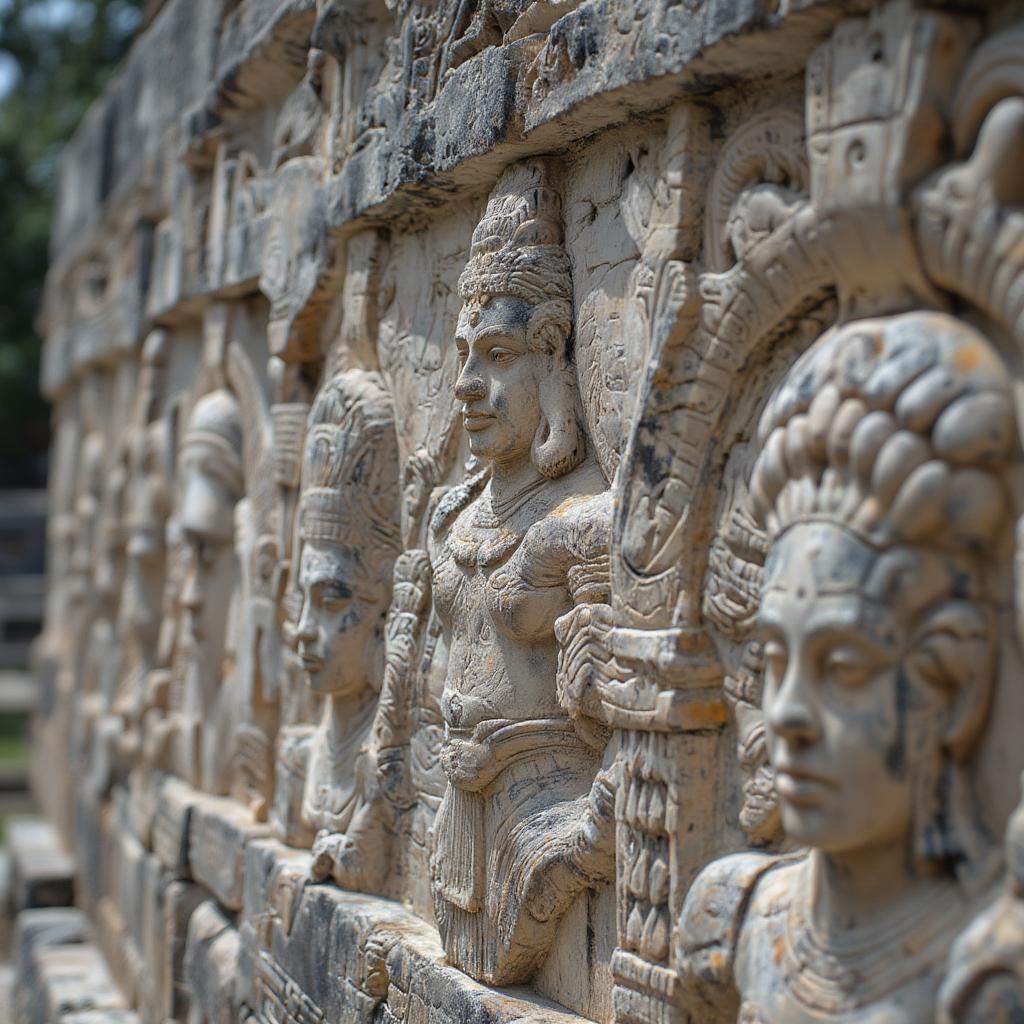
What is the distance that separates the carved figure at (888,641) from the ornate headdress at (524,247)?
1082mm

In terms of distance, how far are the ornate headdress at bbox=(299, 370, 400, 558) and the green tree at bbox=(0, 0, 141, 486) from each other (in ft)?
47.3

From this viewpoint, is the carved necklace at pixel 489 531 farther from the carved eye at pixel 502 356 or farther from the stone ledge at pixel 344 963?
the stone ledge at pixel 344 963

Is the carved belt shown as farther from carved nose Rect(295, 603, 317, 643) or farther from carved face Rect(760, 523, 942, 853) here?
carved face Rect(760, 523, 942, 853)

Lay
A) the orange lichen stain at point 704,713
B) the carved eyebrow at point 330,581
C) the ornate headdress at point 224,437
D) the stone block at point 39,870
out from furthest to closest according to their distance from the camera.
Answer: the stone block at point 39,870 < the ornate headdress at point 224,437 < the carved eyebrow at point 330,581 < the orange lichen stain at point 704,713

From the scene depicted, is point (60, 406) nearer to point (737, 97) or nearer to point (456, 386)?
point (456, 386)

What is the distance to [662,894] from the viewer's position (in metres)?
2.68

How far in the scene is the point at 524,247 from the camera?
129 inches

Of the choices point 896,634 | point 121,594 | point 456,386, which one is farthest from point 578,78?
point 121,594

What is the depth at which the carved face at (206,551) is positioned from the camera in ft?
19.3

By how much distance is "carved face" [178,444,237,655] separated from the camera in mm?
5883

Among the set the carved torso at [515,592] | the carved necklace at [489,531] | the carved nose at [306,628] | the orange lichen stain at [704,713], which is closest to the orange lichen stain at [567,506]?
the carved torso at [515,592]

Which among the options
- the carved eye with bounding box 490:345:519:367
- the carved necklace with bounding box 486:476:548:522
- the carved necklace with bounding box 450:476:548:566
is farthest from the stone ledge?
the carved eye with bounding box 490:345:519:367

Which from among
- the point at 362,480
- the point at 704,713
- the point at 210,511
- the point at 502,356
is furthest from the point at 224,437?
the point at 704,713

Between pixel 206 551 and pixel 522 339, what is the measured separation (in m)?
3.08
